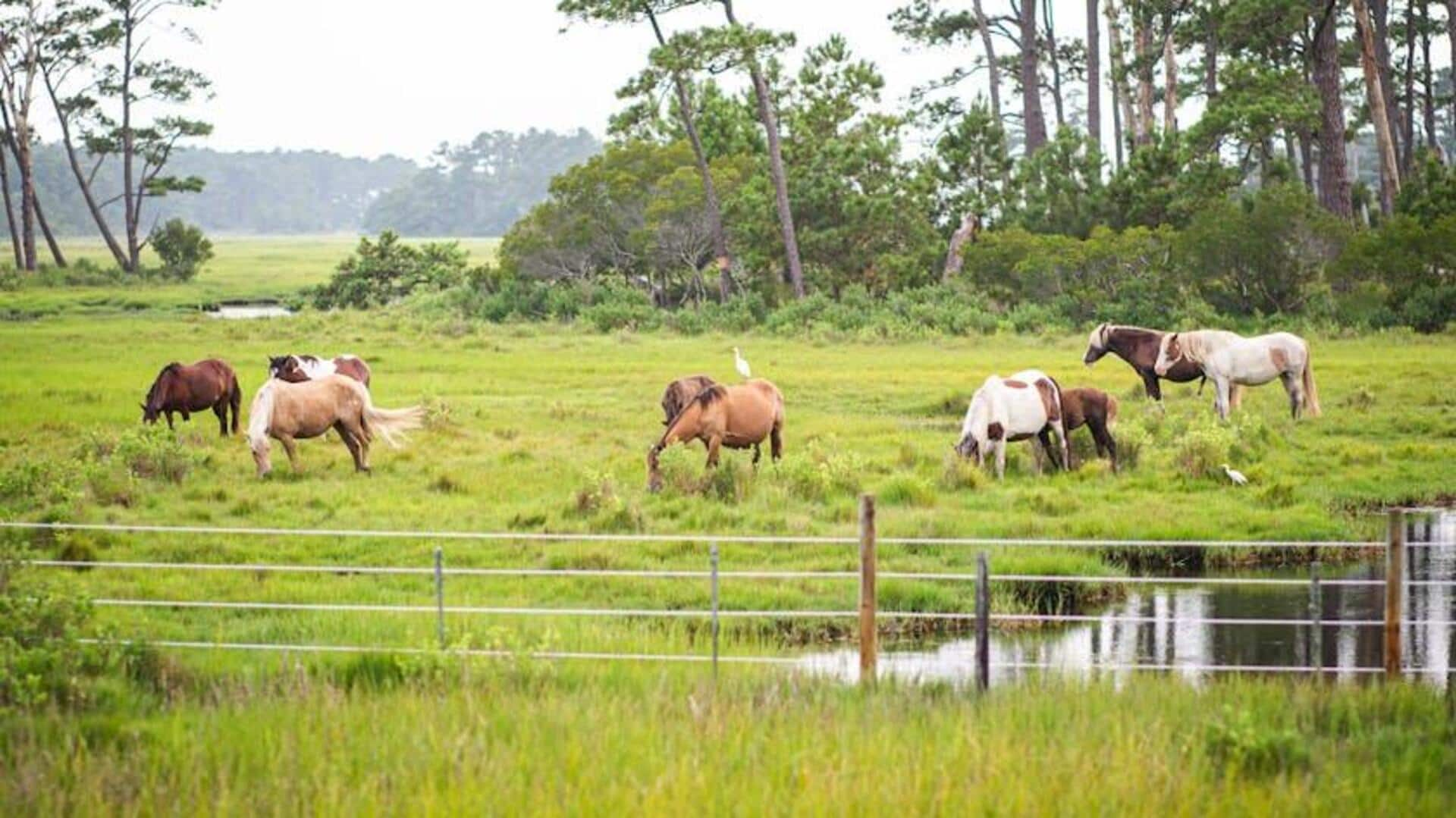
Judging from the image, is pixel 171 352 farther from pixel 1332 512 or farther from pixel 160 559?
pixel 1332 512

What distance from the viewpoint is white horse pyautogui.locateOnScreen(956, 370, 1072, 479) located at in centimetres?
1791

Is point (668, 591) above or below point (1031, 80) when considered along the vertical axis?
below

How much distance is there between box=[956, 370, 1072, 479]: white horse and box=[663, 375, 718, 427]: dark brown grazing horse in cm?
351

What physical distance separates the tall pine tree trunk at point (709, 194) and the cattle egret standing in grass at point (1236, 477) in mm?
23522

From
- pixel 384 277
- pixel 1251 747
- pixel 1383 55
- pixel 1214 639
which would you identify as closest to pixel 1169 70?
pixel 1383 55

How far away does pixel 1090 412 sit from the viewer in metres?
18.6

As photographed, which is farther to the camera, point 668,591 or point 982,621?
point 668,591

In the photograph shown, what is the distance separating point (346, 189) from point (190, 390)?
14165cm

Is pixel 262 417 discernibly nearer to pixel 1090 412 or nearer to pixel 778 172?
pixel 1090 412

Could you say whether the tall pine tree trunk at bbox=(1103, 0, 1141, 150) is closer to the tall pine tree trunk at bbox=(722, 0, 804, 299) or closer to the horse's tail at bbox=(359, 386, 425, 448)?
the tall pine tree trunk at bbox=(722, 0, 804, 299)

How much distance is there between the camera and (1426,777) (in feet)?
23.6

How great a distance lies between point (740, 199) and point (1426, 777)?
36.5m

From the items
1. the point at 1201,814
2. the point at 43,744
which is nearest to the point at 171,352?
the point at 43,744

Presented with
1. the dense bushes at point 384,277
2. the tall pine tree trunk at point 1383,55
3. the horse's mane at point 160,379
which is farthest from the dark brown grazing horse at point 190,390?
the tall pine tree trunk at point 1383,55
